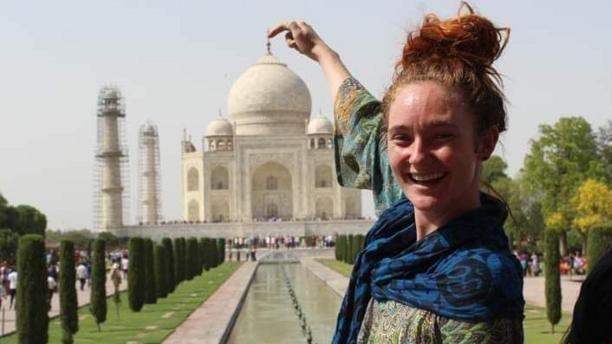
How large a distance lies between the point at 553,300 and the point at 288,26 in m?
8.59

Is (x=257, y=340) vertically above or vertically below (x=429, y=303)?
below

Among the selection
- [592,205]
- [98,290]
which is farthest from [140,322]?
[592,205]

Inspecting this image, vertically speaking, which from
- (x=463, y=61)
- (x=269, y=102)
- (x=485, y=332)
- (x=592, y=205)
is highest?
(x=269, y=102)

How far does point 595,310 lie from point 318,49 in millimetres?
881

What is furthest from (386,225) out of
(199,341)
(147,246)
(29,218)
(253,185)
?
(253,185)

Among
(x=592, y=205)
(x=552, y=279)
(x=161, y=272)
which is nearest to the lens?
(x=552, y=279)

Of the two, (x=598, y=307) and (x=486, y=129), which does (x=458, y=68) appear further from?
(x=598, y=307)

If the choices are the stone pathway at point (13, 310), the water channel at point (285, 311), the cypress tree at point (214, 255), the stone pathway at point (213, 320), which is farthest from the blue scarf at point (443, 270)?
the cypress tree at point (214, 255)

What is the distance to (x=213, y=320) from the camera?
11.4m

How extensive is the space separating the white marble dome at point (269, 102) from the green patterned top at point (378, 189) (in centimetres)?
4541

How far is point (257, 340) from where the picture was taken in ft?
33.9

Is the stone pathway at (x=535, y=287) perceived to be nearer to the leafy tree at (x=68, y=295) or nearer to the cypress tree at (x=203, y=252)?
the cypress tree at (x=203, y=252)

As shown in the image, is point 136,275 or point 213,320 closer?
point 213,320

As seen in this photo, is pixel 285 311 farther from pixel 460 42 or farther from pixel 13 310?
pixel 460 42
